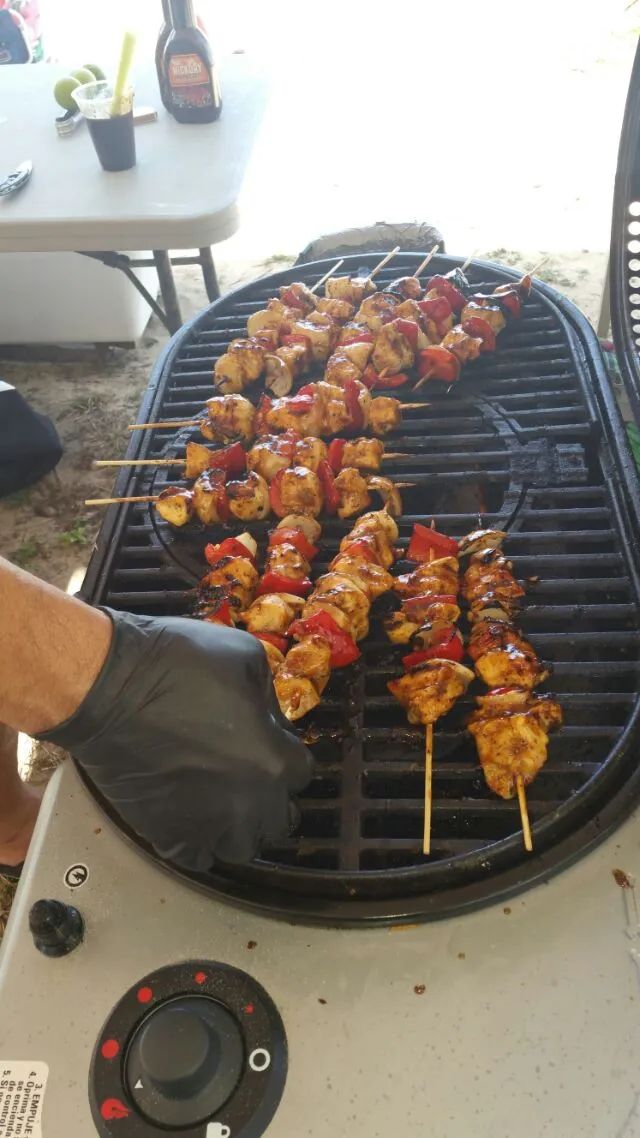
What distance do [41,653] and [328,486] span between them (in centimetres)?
123

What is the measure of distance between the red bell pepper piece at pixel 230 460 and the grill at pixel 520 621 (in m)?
0.17

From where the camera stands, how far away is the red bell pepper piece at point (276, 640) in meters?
2.03

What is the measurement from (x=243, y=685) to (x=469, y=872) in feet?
1.82

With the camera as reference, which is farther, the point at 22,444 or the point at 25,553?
the point at 22,444

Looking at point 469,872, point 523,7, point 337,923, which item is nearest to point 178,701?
point 337,923

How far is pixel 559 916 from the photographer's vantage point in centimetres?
144

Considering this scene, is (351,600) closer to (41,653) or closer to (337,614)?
(337,614)

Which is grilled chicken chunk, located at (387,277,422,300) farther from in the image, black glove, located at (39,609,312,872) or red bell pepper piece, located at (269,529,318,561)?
black glove, located at (39,609,312,872)

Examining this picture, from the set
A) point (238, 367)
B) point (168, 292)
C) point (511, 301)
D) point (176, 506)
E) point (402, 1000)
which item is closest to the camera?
point (402, 1000)

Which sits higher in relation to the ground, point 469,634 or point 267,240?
point 469,634

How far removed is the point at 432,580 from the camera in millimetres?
2090

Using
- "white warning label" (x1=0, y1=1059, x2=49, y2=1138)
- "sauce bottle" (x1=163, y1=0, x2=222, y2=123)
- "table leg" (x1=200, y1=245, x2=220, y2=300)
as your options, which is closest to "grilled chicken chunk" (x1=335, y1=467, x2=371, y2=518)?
"white warning label" (x1=0, y1=1059, x2=49, y2=1138)

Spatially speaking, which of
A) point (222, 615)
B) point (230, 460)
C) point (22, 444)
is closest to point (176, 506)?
point (230, 460)

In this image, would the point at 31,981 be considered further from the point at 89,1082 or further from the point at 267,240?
the point at 267,240
